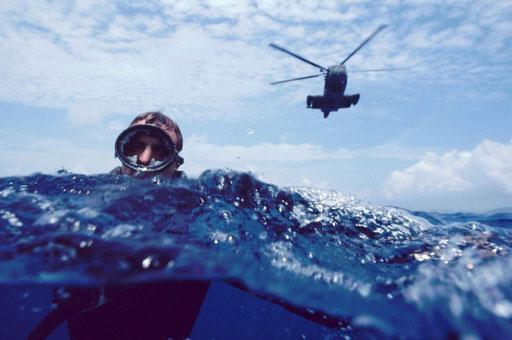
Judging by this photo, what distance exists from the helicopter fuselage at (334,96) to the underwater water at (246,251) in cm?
1940

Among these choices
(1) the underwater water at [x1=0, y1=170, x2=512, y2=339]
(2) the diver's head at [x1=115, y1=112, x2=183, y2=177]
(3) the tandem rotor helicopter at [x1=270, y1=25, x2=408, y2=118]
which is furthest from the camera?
(3) the tandem rotor helicopter at [x1=270, y1=25, x2=408, y2=118]

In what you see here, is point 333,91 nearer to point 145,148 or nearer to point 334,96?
point 334,96

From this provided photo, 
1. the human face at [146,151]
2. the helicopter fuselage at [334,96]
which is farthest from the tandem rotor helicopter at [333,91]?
the human face at [146,151]

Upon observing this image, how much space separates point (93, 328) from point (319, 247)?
133 inches

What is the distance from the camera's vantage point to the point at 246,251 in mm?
3342

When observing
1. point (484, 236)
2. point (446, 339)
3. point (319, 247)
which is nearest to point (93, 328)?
point (319, 247)

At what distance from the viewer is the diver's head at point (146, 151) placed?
11.1 feet

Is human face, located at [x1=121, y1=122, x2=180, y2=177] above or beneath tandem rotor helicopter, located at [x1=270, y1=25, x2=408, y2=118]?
beneath

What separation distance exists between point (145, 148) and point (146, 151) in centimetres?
6

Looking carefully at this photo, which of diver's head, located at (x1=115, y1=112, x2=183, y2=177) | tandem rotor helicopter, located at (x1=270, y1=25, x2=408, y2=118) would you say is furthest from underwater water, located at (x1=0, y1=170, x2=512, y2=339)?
tandem rotor helicopter, located at (x1=270, y1=25, x2=408, y2=118)

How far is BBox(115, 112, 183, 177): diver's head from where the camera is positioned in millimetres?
3387

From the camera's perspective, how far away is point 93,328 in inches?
142

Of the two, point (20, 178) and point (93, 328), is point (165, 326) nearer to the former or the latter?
point (93, 328)

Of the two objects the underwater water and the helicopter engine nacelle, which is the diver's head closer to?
the underwater water
